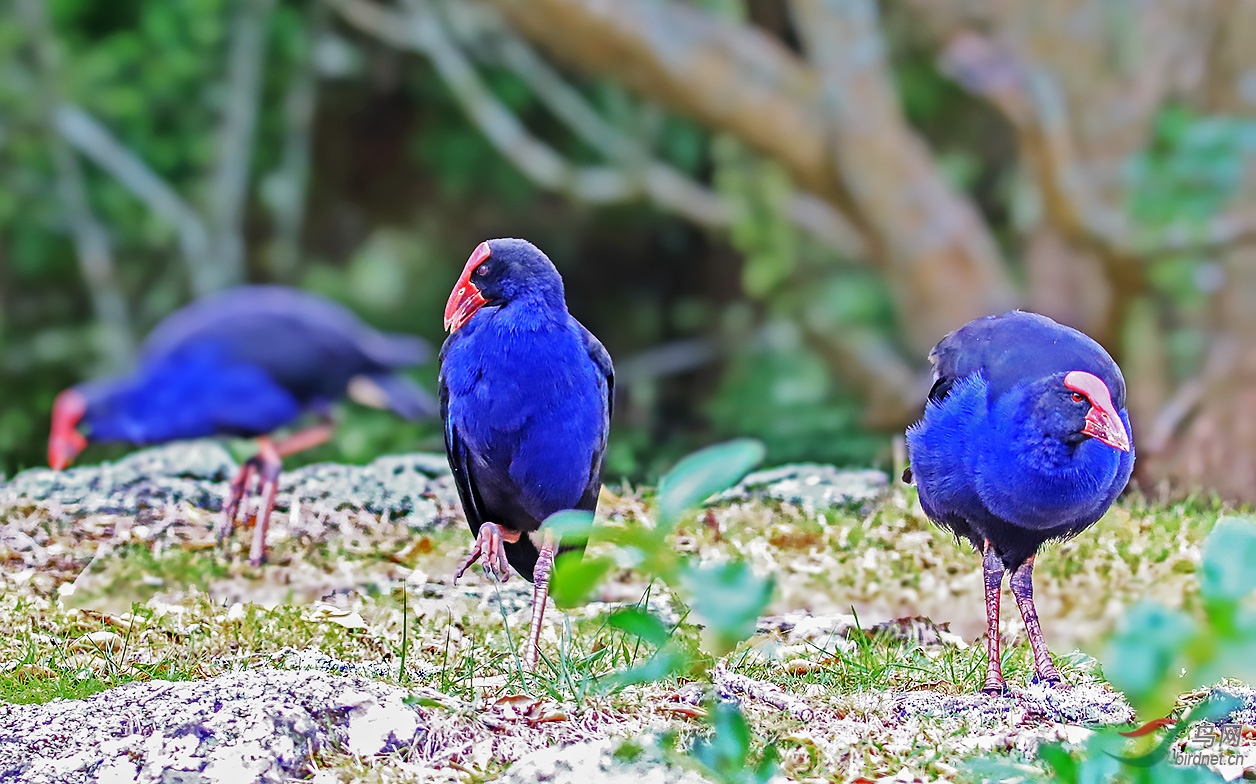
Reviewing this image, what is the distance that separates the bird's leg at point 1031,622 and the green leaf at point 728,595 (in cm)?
195

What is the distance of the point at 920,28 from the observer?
1162 cm

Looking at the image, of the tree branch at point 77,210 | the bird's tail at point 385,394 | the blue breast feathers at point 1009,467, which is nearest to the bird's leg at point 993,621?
the blue breast feathers at point 1009,467

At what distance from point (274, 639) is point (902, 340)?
25.8 ft

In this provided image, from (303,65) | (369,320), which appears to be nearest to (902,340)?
(369,320)

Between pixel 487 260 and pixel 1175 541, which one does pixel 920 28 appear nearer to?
pixel 1175 541

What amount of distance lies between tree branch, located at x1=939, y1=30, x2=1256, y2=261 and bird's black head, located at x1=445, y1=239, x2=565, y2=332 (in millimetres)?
4935

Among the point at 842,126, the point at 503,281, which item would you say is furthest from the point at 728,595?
the point at 842,126

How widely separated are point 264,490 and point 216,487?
0.86 metres

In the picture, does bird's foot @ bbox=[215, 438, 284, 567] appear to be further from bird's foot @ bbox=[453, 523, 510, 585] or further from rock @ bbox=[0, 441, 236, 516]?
bird's foot @ bbox=[453, 523, 510, 585]

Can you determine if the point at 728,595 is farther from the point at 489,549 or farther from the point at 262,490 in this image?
the point at 262,490

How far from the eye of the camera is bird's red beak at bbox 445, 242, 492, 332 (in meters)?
3.72

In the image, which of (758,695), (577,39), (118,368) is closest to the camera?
(758,695)

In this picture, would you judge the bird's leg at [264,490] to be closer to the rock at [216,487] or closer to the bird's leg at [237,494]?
the bird's leg at [237,494]

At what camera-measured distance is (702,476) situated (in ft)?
6.31
